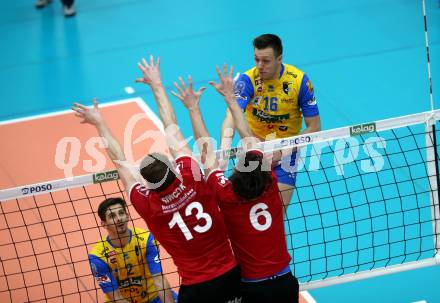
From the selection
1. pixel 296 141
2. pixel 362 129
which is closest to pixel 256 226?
pixel 296 141

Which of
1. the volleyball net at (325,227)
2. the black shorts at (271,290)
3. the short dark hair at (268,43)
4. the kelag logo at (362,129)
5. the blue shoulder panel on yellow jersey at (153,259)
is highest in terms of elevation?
the short dark hair at (268,43)

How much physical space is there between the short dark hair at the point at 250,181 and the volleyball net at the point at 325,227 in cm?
89

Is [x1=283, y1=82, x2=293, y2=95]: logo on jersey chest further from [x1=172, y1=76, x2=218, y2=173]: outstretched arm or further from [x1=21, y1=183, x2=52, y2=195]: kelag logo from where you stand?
[x1=21, y1=183, x2=52, y2=195]: kelag logo

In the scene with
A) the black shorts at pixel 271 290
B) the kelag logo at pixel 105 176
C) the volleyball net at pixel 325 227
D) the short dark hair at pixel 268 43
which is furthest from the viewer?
the short dark hair at pixel 268 43

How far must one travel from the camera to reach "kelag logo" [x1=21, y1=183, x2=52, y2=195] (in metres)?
6.11

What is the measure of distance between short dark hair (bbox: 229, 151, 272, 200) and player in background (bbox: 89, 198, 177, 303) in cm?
150

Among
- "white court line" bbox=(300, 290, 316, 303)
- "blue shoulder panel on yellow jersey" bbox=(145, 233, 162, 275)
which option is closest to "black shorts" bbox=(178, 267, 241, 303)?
"blue shoulder panel on yellow jersey" bbox=(145, 233, 162, 275)

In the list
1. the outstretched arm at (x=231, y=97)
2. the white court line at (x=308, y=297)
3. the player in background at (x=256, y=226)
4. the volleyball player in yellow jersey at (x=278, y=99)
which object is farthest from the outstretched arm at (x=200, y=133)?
the white court line at (x=308, y=297)

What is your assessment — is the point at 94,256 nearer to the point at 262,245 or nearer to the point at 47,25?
the point at 262,245

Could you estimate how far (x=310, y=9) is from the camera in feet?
49.6

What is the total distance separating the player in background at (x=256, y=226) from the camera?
5.41 metres

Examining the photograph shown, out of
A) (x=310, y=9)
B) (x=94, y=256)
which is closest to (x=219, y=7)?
(x=310, y=9)

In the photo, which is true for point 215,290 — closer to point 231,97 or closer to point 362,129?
point 231,97

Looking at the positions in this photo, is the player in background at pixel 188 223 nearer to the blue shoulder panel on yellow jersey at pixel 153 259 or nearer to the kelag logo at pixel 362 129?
the blue shoulder panel on yellow jersey at pixel 153 259
